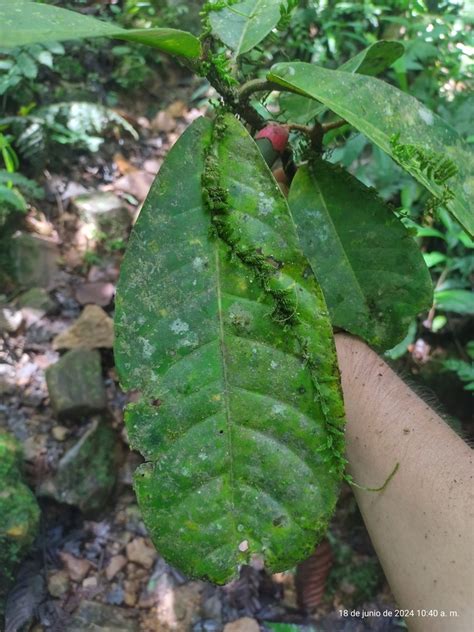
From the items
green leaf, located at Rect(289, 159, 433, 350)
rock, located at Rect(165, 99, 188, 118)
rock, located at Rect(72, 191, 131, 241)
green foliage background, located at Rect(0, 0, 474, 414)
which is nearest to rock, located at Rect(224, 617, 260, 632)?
green foliage background, located at Rect(0, 0, 474, 414)

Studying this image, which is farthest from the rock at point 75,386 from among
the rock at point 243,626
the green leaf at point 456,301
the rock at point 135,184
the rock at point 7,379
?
the green leaf at point 456,301

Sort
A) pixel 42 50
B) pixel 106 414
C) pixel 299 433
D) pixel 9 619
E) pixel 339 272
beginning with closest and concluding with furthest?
pixel 299 433 < pixel 339 272 < pixel 9 619 < pixel 106 414 < pixel 42 50

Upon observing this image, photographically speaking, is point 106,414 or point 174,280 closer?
point 174,280

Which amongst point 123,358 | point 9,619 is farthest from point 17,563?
point 123,358

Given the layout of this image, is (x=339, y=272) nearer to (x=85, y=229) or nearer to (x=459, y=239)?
(x=459, y=239)

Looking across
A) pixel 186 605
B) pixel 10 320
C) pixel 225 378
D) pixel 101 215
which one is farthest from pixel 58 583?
pixel 101 215
